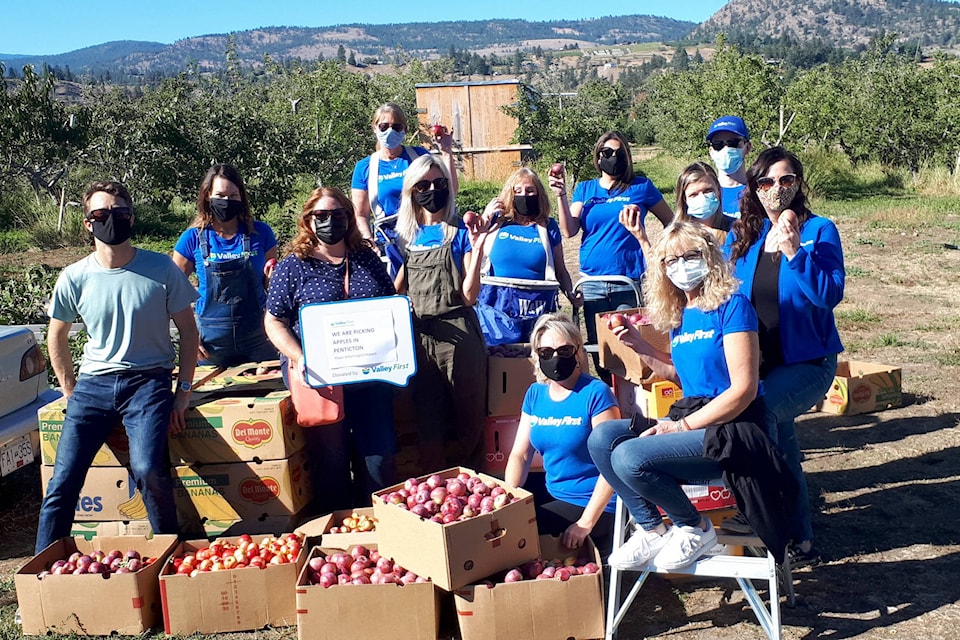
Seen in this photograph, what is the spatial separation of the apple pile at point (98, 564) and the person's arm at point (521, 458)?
72.1 inches

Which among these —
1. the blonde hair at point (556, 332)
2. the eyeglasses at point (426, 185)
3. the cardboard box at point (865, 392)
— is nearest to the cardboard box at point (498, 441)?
the blonde hair at point (556, 332)

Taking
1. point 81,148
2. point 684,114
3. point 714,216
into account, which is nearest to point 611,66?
point 684,114

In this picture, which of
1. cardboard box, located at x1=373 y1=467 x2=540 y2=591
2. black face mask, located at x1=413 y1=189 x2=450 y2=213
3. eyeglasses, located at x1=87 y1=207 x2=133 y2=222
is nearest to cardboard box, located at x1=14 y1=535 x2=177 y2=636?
cardboard box, located at x1=373 y1=467 x2=540 y2=591

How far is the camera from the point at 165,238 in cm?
1888

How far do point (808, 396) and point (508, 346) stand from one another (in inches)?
77.3

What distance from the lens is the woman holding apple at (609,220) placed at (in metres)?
6.38

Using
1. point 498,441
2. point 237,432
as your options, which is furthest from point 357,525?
point 498,441

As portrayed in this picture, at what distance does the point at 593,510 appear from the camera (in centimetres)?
464

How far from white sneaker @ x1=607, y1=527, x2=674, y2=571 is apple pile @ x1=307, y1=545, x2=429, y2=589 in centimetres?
88

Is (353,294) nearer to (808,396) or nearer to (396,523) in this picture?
(396,523)

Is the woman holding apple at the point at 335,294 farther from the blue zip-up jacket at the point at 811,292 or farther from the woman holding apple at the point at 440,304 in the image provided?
the blue zip-up jacket at the point at 811,292

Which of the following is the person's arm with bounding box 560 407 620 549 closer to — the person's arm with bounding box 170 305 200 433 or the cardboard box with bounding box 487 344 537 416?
the cardboard box with bounding box 487 344 537 416

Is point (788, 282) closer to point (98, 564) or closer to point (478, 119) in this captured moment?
point (98, 564)

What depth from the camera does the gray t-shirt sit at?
190 inches
